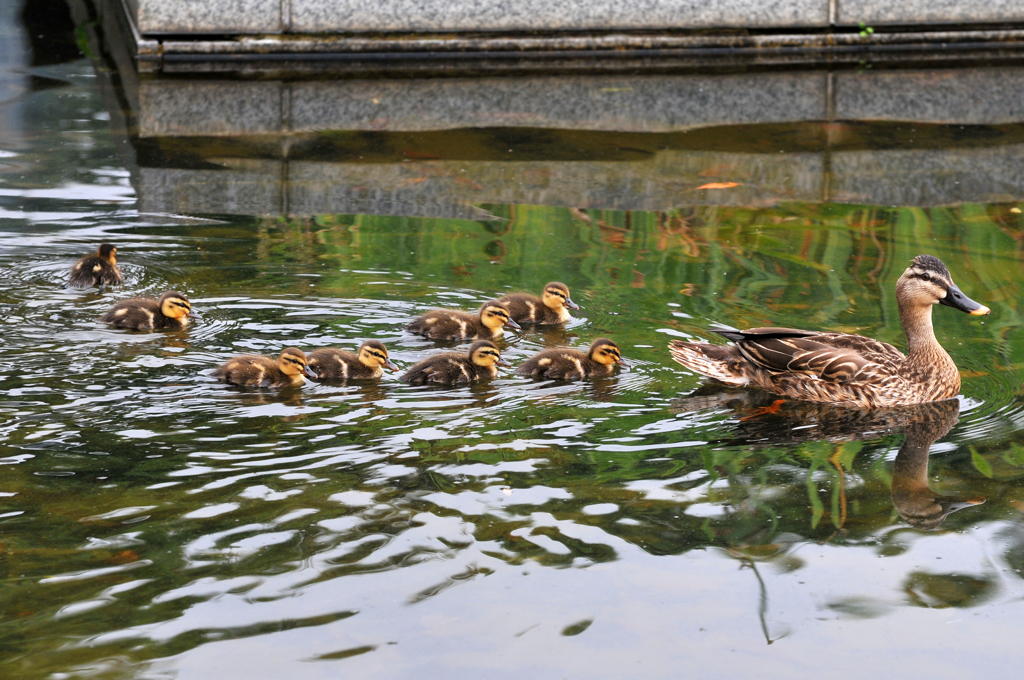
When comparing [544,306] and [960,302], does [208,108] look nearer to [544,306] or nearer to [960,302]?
[544,306]

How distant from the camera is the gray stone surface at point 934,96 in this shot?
1019 centimetres

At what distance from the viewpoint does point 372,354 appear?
541 centimetres

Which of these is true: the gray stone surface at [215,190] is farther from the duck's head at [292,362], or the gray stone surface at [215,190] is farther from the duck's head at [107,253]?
the duck's head at [292,362]

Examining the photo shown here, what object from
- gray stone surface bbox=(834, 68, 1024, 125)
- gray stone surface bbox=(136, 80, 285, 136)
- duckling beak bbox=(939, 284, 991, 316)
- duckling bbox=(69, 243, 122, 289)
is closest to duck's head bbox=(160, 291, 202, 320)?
duckling bbox=(69, 243, 122, 289)

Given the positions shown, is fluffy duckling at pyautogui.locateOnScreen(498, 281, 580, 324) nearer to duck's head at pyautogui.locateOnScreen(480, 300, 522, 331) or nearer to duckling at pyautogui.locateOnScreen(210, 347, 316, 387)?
duck's head at pyautogui.locateOnScreen(480, 300, 522, 331)

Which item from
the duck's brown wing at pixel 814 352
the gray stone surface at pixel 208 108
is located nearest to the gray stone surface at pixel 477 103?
the gray stone surface at pixel 208 108

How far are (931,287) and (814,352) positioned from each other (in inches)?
23.7

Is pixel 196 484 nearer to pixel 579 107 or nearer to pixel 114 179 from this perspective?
pixel 114 179

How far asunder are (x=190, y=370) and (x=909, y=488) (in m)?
2.97

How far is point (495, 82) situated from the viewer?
11062 millimetres

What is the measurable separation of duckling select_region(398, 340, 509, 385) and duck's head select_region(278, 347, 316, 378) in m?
0.44

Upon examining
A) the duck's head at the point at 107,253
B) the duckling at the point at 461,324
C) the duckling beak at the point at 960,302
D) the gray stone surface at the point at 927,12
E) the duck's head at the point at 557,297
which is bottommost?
the duckling at the point at 461,324

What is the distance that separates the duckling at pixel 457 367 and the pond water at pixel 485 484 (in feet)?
0.39

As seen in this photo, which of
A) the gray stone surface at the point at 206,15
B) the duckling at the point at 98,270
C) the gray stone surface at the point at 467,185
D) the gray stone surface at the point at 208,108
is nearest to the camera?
the duckling at the point at 98,270
